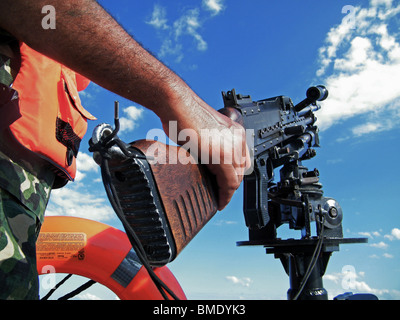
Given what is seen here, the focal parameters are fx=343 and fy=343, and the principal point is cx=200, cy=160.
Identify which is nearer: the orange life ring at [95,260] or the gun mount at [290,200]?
the orange life ring at [95,260]

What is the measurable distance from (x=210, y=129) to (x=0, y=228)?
696mm

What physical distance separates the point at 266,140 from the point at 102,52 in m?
2.14

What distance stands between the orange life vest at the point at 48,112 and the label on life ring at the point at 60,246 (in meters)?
1.09

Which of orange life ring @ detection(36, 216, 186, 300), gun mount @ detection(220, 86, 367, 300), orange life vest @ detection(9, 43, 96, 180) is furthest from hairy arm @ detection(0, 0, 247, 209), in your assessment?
orange life ring @ detection(36, 216, 186, 300)

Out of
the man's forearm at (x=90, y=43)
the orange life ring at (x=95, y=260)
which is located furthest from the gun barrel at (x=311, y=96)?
the man's forearm at (x=90, y=43)

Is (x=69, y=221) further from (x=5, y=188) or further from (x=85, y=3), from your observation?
(x=85, y=3)

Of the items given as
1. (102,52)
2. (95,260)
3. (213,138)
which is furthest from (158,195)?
(95,260)

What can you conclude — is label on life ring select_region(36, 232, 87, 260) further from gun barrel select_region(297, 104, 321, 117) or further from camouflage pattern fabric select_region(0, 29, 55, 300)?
gun barrel select_region(297, 104, 321, 117)

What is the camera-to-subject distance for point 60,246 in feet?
8.01

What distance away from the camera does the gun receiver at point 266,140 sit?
256cm

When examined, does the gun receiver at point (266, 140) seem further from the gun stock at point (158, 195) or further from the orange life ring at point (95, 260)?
the gun stock at point (158, 195)

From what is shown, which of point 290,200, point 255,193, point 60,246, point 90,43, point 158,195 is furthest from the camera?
point 290,200

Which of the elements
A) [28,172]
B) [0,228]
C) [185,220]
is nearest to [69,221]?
[28,172]

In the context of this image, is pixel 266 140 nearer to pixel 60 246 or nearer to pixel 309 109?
pixel 309 109
